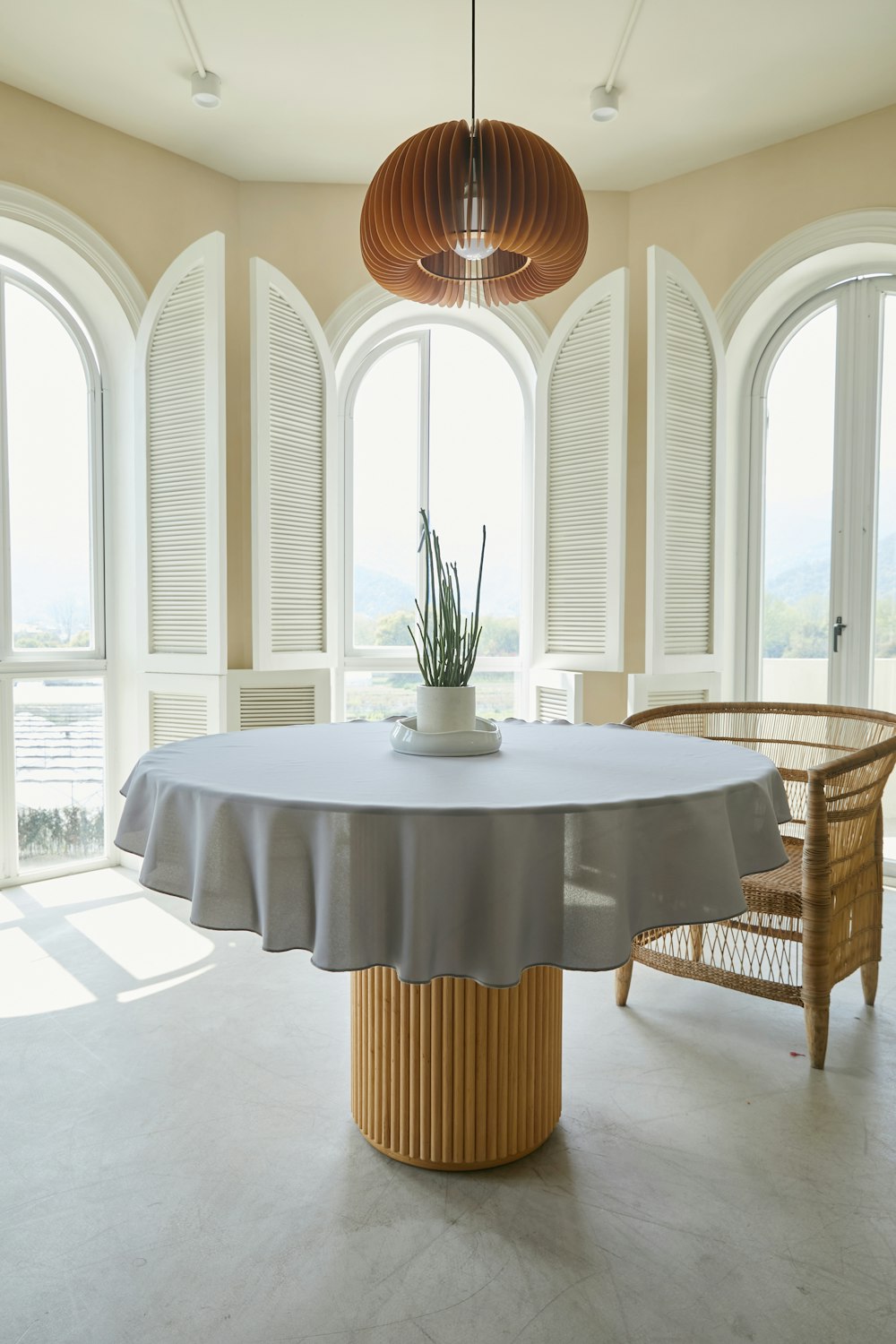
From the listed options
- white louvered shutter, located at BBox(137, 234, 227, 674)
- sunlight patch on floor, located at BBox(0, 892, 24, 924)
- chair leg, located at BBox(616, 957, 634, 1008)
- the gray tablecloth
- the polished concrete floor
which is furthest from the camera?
white louvered shutter, located at BBox(137, 234, 227, 674)

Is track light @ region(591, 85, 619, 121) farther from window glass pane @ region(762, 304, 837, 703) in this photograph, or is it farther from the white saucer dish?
the white saucer dish

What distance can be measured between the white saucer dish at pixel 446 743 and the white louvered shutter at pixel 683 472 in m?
2.04

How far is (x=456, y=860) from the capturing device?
1.18m

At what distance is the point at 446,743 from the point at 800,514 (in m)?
2.83

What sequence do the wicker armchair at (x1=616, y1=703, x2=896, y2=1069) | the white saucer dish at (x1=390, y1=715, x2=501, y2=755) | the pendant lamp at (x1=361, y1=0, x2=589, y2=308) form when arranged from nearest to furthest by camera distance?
the white saucer dish at (x1=390, y1=715, x2=501, y2=755) → the pendant lamp at (x1=361, y1=0, x2=589, y2=308) → the wicker armchair at (x1=616, y1=703, x2=896, y2=1069)

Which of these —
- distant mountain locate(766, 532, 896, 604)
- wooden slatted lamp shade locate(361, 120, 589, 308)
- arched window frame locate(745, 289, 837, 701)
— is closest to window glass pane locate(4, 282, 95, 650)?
wooden slatted lamp shade locate(361, 120, 589, 308)

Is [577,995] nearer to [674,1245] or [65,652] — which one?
[674,1245]

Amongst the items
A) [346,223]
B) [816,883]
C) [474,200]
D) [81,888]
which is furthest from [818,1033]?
[346,223]

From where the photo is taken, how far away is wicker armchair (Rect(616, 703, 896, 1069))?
6.59 ft

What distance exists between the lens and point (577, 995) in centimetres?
246

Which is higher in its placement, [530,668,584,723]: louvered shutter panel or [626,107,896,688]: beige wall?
[626,107,896,688]: beige wall

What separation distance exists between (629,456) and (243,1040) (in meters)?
2.95

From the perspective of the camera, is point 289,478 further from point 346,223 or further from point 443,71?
point 443,71

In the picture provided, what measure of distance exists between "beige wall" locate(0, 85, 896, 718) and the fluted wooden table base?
8.21 feet
